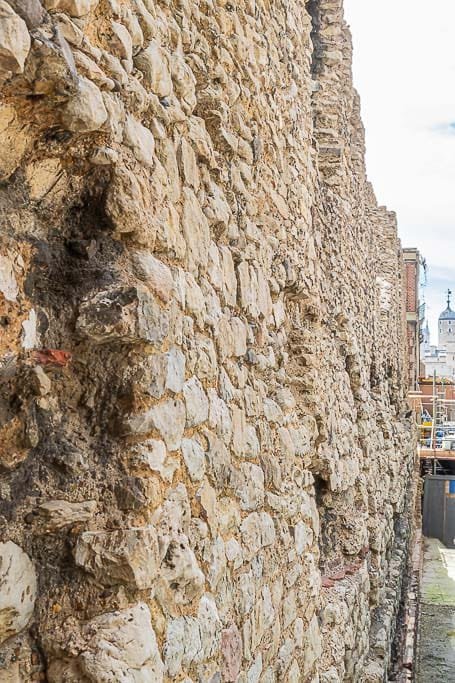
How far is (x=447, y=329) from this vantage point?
319 ft

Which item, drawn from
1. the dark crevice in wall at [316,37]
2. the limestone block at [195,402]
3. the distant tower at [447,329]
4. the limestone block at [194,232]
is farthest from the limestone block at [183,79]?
the distant tower at [447,329]

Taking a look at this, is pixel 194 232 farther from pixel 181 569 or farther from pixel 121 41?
pixel 181 569

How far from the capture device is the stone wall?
5.04 feet

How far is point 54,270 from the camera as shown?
5.43ft

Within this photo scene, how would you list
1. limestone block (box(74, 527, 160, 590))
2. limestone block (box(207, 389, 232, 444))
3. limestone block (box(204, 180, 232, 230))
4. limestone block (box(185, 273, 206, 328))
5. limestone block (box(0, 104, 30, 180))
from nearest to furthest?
limestone block (box(0, 104, 30, 180)), limestone block (box(74, 527, 160, 590)), limestone block (box(185, 273, 206, 328)), limestone block (box(207, 389, 232, 444)), limestone block (box(204, 180, 232, 230))

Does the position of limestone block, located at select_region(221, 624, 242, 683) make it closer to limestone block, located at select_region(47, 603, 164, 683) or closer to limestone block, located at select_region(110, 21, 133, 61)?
limestone block, located at select_region(47, 603, 164, 683)

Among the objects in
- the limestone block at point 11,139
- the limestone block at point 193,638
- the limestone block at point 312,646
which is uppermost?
the limestone block at point 11,139

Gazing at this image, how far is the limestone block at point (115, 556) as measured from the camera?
159 cm

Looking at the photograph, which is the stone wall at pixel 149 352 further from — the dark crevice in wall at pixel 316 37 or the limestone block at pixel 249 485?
the dark crevice in wall at pixel 316 37

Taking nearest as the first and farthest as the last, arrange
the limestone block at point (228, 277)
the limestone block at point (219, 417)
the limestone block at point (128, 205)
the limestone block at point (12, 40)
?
the limestone block at point (12, 40)
the limestone block at point (128, 205)
the limestone block at point (219, 417)
the limestone block at point (228, 277)

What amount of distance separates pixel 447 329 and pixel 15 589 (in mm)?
99933

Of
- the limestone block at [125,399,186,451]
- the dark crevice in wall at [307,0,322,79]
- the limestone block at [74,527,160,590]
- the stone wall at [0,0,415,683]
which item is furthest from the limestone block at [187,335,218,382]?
the dark crevice in wall at [307,0,322,79]

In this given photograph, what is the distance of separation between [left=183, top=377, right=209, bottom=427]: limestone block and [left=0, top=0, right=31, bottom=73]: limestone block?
0.93m

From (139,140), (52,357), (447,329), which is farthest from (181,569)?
(447,329)
